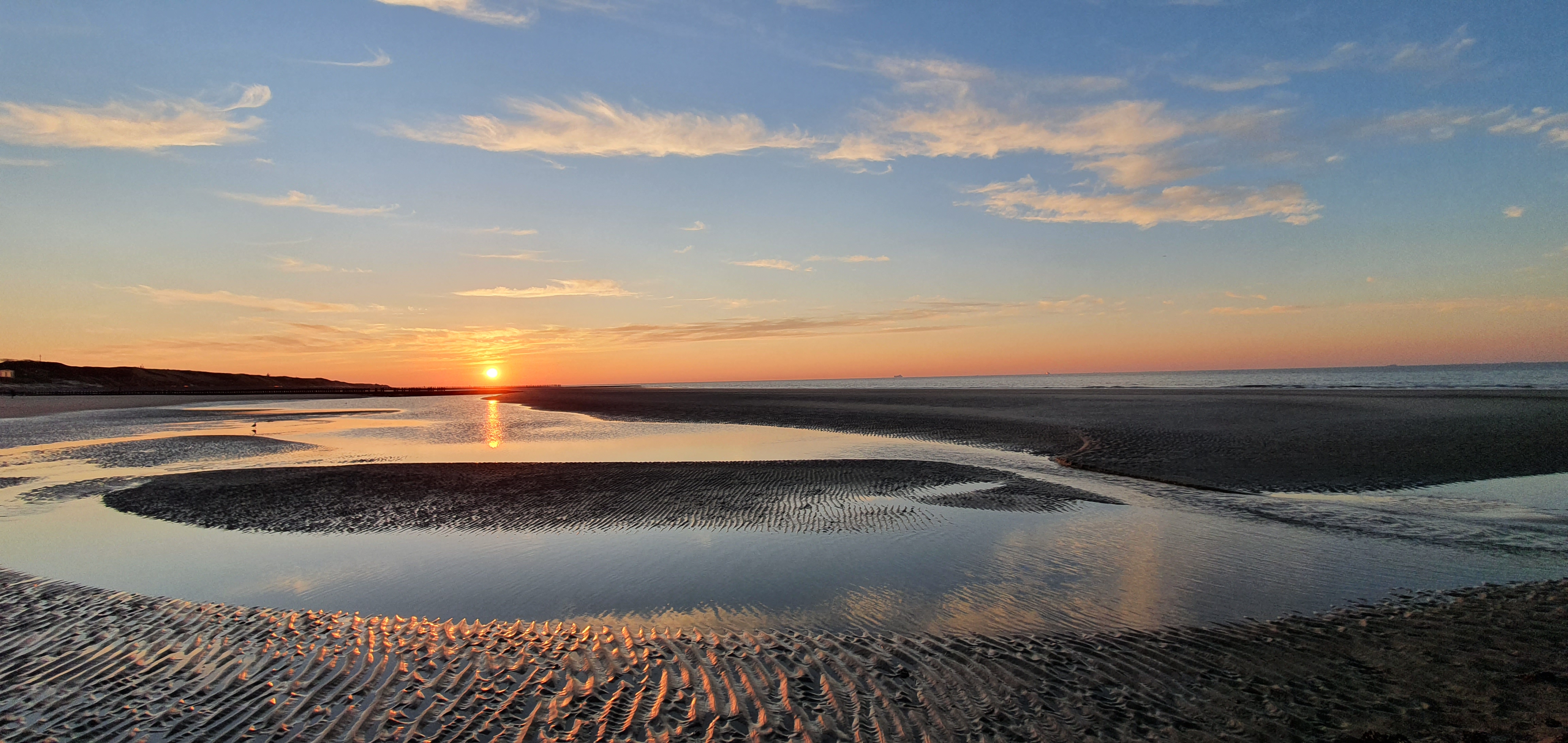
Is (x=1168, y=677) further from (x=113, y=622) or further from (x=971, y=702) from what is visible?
(x=113, y=622)

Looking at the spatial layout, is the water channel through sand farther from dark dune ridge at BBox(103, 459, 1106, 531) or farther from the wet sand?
the wet sand

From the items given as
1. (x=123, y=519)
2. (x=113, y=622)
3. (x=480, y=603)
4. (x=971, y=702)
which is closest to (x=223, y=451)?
(x=123, y=519)

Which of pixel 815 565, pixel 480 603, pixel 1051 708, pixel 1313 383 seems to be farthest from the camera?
pixel 1313 383

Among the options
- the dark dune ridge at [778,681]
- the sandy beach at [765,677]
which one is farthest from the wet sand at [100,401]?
the dark dune ridge at [778,681]

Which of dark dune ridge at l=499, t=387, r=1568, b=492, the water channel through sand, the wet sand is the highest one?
the wet sand

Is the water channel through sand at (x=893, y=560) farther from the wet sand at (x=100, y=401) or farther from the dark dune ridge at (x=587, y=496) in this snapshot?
the wet sand at (x=100, y=401)

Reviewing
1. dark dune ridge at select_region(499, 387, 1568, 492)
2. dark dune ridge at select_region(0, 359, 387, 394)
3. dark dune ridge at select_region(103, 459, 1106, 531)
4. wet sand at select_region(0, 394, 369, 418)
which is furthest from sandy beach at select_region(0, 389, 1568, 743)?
dark dune ridge at select_region(0, 359, 387, 394)
